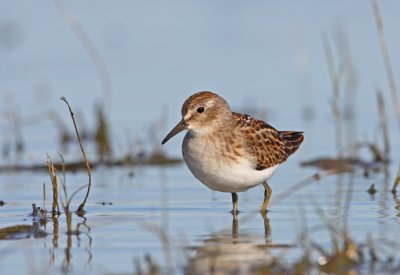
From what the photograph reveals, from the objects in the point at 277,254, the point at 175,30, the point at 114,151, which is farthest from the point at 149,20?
the point at 277,254

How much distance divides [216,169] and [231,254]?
1607 mm

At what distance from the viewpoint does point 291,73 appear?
573 inches

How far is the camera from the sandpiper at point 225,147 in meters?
8.09

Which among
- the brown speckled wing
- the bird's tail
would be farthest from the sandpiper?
the bird's tail

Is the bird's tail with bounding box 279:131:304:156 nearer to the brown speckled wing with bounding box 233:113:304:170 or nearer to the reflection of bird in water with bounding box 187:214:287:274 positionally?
the brown speckled wing with bounding box 233:113:304:170

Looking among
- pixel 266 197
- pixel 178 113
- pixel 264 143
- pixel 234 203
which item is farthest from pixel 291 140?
pixel 178 113

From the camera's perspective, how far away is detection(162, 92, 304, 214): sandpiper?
8.09m

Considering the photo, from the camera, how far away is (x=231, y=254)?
653 cm

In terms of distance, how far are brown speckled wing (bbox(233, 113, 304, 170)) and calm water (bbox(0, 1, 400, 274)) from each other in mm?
385

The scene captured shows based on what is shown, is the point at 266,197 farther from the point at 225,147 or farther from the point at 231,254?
the point at 231,254

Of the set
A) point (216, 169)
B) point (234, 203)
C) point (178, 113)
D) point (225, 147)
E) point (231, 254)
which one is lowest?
point (231, 254)

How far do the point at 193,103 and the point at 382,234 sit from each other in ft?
7.14

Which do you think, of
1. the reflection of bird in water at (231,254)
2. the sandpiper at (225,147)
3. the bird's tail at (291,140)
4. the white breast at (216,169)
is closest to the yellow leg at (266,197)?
the sandpiper at (225,147)

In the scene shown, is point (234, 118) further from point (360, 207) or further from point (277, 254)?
point (277, 254)
